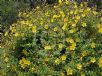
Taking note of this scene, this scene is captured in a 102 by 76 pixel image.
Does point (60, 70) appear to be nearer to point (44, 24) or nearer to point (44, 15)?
point (44, 24)

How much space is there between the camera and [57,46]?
3.57 m

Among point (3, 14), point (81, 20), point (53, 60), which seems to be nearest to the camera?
point (53, 60)

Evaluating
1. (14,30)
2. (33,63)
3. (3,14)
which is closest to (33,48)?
(33,63)

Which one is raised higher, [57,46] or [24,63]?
[57,46]

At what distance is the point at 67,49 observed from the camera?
3.49 meters

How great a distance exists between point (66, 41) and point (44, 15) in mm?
623

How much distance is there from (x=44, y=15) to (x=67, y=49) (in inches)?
28.9

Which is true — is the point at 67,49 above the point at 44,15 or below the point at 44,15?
below

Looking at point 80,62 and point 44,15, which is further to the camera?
point 44,15

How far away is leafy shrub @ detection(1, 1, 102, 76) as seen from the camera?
137 inches

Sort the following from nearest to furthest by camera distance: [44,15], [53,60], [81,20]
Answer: [53,60]
[81,20]
[44,15]

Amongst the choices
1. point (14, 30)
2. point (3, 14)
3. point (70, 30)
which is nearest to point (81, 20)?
point (70, 30)

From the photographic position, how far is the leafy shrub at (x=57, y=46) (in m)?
3.47

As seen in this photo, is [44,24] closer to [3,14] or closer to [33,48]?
[33,48]
